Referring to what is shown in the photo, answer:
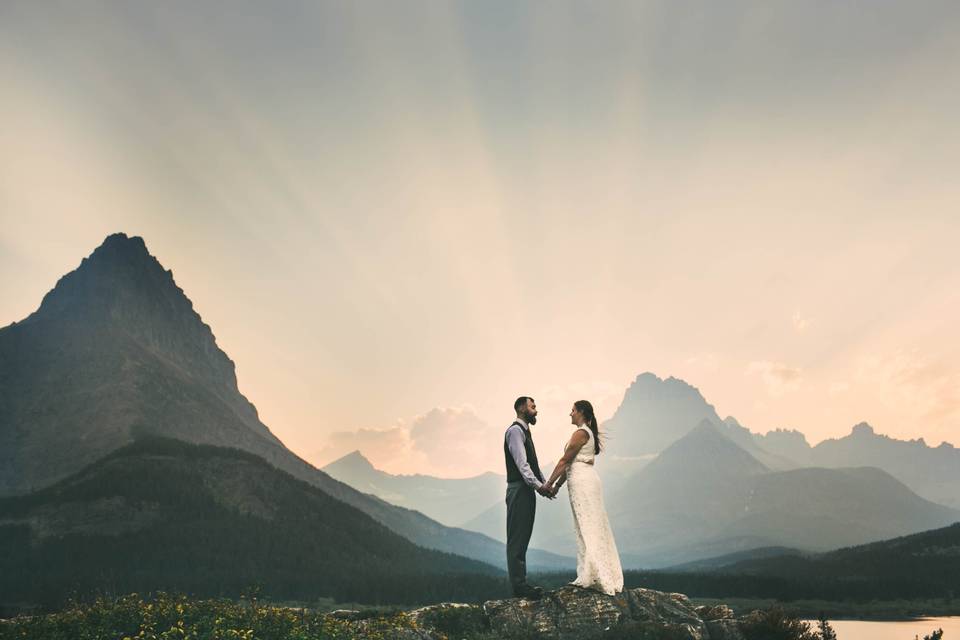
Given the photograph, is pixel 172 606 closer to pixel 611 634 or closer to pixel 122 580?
pixel 611 634

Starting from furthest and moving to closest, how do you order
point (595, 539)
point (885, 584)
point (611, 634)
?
point (885, 584) → point (595, 539) → point (611, 634)

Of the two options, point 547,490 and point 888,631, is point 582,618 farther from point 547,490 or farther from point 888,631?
point 888,631

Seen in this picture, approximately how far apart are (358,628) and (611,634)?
679 centimetres

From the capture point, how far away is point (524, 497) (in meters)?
18.5

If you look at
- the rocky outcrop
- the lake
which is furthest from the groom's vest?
the lake

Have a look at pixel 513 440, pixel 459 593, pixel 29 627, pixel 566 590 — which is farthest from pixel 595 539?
pixel 459 593

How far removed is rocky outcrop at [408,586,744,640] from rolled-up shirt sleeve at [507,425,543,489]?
335cm

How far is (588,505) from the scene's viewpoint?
1844 centimetres

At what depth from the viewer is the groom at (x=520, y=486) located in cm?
1842

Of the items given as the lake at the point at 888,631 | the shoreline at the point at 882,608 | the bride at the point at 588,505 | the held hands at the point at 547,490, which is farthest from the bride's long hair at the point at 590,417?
the shoreline at the point at 882,608

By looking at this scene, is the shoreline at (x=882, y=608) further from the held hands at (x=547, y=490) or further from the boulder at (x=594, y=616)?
the held hands at (x=547, y=490)

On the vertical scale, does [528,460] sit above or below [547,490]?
above

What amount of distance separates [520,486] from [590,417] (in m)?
2.68

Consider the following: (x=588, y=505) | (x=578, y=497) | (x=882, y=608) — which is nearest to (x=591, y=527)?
(x=588, y=505)
